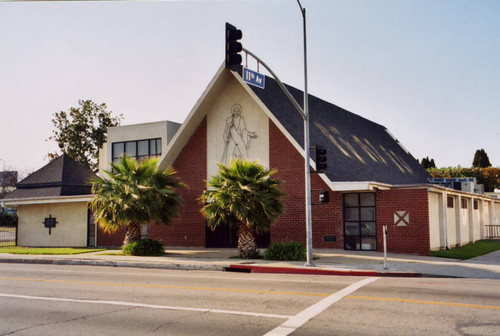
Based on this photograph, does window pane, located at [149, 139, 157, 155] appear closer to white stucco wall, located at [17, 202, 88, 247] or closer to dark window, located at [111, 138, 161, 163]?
dark window, located at [111, 138, 161, 163]

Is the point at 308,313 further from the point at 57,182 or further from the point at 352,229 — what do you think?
the point at 57,182

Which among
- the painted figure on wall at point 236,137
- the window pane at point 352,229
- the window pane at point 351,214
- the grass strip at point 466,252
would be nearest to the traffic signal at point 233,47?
the window pane at point 351,214

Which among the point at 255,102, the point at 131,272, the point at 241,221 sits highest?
the point at 255,102

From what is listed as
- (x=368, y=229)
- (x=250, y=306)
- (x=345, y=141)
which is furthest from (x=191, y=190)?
(x=250, y=306)

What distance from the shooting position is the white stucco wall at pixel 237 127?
81.5 ft

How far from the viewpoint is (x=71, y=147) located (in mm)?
65062

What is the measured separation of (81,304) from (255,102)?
1650 cm

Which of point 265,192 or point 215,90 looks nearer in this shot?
point 265,192

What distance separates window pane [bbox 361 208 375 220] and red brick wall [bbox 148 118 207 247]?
8.69 m

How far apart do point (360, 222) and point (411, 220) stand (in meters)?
2.49

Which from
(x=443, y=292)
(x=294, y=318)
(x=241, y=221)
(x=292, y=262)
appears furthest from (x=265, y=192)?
(x=294, y=318)

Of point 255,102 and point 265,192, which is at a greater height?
point 255,102

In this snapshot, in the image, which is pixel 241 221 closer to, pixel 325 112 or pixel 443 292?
pixel 443 292

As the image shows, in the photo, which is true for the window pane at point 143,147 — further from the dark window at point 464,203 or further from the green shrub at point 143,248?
the dark window at point 464,203
